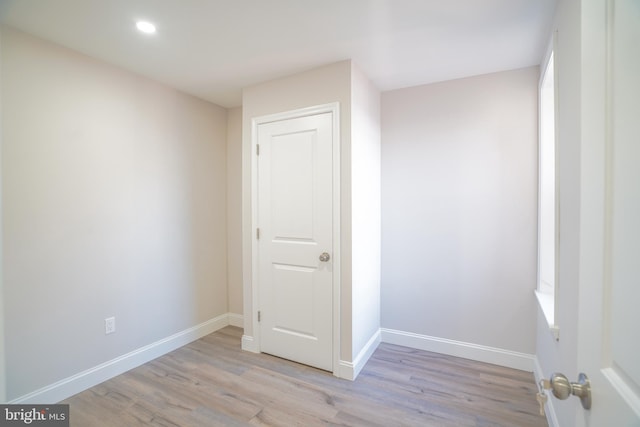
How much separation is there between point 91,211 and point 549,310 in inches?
133

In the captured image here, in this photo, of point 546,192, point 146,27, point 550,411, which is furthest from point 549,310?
point 146,27

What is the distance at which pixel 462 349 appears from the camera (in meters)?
2.61

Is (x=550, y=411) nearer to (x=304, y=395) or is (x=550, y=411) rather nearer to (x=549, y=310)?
(x=549, y=310)

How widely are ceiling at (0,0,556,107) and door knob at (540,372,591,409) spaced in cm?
187

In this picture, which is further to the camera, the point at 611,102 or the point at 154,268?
the point at 154,268

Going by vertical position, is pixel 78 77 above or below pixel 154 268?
above

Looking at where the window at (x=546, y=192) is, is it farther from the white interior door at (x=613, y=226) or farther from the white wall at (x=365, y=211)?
the white interior door at (x=613, y=226)

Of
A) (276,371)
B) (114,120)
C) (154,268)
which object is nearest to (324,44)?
(114,120)

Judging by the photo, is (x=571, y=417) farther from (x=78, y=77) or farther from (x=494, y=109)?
(x=78, y=77)

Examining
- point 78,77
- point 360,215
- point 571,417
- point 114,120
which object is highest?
point 78,77

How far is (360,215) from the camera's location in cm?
244

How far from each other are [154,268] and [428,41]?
9.62 ft

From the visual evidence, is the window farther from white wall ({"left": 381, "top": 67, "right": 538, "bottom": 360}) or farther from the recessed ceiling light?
the recessed ceiling light

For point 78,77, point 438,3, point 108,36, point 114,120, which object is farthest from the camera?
point 114,120
